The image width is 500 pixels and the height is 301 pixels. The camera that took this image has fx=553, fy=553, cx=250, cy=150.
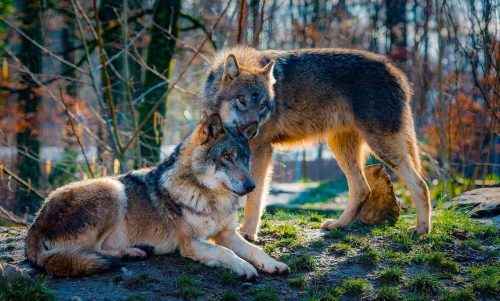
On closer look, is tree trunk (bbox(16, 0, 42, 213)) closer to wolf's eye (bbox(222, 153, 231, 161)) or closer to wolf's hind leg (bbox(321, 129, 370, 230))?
wolf's hind leg (bbox(321, 129, 370, 230))

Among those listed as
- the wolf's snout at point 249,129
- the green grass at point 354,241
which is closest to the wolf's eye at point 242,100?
the wolf's snout at point 249,129

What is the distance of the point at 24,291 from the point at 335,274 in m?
2.64

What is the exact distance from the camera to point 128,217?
527 centimetres

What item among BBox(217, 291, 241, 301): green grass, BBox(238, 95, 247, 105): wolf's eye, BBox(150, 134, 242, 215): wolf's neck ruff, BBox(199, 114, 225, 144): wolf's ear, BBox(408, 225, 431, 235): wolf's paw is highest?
BBox(238, 95, 247, 105): wolf's eye

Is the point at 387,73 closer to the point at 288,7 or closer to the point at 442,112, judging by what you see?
the point at 442,112

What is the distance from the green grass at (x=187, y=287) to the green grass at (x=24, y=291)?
99 cm

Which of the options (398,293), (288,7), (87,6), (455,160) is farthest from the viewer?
(288,7)

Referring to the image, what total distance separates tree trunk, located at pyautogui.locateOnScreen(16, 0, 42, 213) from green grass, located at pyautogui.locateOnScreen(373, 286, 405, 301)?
978 cm

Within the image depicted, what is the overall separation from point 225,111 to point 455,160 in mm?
9690

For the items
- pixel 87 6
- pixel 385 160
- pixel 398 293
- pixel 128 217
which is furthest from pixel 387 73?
pixel 87 6

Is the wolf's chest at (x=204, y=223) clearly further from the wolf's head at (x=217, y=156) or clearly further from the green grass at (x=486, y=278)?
the green grass at (x=486, y=278)

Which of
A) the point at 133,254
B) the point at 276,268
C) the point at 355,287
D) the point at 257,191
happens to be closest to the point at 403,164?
the point at 257,191

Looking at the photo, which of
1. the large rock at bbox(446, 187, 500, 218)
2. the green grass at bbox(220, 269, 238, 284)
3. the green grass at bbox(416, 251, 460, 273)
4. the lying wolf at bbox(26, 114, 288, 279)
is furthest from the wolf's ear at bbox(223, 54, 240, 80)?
the large rock at bbox(446, 187, 500, 218)

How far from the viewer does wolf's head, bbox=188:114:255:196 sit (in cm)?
504
